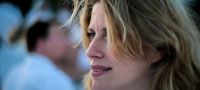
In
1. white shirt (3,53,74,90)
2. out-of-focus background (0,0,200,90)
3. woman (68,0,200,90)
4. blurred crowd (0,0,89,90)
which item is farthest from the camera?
out-of-focus background (0,0,200,90)

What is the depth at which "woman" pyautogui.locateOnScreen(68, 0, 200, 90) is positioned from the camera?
2.40m

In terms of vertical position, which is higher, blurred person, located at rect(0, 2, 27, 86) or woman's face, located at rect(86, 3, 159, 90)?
blurred person, located at rect(0, 2, 27, 86)

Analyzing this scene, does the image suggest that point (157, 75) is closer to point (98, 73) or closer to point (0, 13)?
point (98, 73)

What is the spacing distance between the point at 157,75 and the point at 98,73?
298mm

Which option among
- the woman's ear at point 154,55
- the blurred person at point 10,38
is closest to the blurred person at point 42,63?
the blurred person at point 10,38

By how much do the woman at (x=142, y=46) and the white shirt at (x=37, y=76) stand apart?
53.2 inches

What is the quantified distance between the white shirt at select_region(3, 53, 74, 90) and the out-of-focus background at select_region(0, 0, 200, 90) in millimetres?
293

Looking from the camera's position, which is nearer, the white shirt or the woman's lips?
the woman's lips

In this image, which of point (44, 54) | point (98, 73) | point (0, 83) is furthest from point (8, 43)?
→ point (98, 73)

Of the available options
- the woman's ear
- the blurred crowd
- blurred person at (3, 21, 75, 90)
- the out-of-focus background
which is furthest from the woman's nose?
the out-of-focus background

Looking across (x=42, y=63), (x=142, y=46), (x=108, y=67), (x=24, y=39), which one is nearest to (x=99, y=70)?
(x=108, y=67)

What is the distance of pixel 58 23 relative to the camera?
171 inches

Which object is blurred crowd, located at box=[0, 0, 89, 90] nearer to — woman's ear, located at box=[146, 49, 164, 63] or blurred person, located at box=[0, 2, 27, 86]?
blurred person, located at box=[0, 2, 27, 86]

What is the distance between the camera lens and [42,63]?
13.1 feet
